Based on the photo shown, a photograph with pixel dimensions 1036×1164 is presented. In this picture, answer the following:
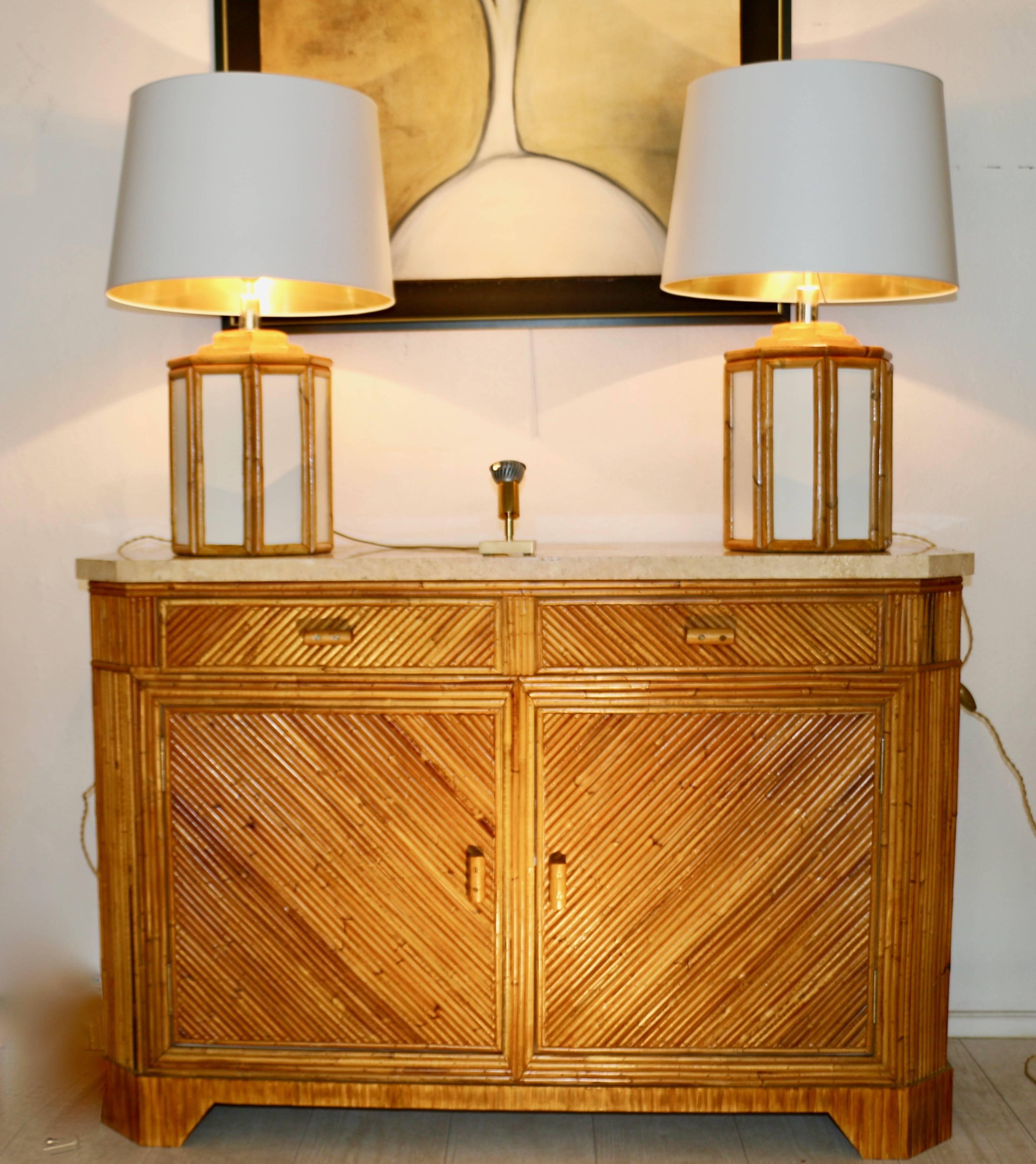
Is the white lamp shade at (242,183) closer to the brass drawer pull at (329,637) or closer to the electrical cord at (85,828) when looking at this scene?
the brass drawer pull at (329,637)

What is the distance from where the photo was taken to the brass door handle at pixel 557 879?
1653mm

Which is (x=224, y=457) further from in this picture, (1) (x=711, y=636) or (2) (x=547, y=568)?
(1) (x=711, y=636)

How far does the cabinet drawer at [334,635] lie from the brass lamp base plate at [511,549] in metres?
0.09

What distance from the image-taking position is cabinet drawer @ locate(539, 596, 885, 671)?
5.32 ft

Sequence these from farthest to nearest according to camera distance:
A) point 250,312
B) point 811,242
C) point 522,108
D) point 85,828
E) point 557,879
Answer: point 85,828, point 522,108, point 250,312, point 557,879, point 811,242

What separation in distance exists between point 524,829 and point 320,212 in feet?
3.29

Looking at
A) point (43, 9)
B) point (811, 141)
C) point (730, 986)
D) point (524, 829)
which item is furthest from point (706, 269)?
point (43, 9)

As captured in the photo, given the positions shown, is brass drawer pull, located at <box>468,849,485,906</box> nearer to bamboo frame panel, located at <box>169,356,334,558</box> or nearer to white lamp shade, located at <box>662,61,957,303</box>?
bamboo frame panel, located at <box>169,356,334,558</box>

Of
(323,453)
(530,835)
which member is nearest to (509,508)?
(323,453)

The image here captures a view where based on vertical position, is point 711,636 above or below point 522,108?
below

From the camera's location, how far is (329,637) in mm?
1638

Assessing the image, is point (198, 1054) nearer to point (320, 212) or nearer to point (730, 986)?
point (730, 986)

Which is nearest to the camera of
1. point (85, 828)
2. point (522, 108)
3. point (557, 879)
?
point (557, 879)

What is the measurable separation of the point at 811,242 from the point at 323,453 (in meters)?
0.84
